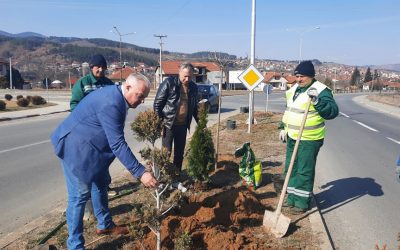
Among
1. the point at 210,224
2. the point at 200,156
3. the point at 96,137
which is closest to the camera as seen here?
the point at 96,137

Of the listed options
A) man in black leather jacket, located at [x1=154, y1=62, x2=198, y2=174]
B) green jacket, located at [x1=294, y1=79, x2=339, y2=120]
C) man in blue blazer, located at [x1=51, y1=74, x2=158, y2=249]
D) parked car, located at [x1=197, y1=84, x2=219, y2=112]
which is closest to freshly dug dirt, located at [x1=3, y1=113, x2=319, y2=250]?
man in blue blazer, located at [x1=51, y1=74, x2=158, y2=249]

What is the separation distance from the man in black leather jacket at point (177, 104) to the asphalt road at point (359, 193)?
Answer: 236cm

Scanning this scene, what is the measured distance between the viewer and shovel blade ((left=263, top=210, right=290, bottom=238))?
4.48 m

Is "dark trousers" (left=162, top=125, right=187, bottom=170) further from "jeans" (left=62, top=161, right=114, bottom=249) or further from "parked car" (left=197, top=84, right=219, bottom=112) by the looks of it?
"parked car" (left=197, top=84, right=219, bottom=112)

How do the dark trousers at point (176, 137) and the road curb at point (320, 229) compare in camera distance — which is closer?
the road curb at point (320, 229)

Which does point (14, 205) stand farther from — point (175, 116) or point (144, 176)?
point (144, 176)

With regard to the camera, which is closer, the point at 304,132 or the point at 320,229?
the point at 320,229

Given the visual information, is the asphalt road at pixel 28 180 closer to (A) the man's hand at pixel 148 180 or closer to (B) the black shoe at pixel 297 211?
(A) the man's hand at pixel 148 180

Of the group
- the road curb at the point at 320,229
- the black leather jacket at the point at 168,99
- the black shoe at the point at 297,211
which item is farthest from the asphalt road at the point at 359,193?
the black leather jacket at the point at 168,99

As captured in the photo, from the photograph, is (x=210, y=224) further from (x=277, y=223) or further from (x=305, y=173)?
(x=305, y=173)

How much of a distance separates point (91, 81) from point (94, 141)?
1.72 meters

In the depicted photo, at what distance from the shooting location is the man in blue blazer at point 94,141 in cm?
327

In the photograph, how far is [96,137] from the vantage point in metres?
3.46

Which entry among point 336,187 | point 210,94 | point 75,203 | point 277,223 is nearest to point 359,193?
point 336,187
